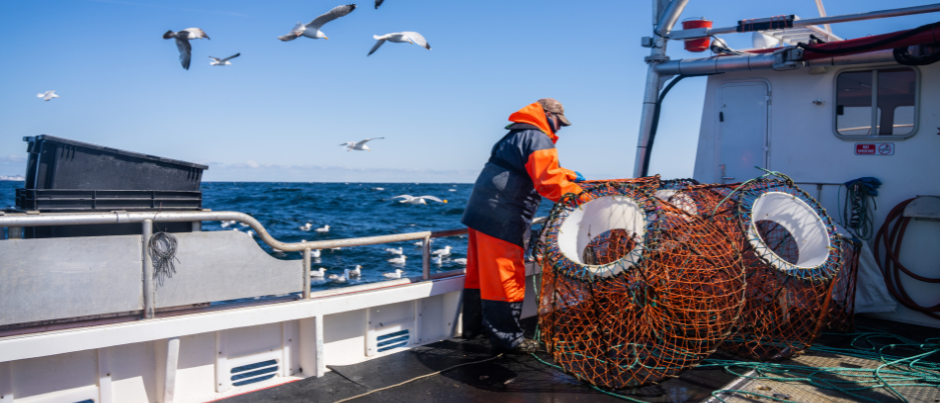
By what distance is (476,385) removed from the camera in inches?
140

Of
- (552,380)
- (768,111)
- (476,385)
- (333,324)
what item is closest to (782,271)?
(552,380)

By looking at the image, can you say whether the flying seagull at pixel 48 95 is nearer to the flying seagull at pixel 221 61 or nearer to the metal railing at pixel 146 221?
the flying seagull at pixel 221 61

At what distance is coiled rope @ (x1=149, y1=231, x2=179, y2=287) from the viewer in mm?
3023

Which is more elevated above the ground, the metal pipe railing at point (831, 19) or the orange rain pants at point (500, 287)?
the metal pipe railing at point (831, 19)

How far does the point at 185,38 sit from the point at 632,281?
6.24m

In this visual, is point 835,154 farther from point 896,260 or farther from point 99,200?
point 99,200

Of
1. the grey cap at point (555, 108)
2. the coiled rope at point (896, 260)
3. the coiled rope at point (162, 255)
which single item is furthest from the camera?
the coiled rope at point (896, 260)

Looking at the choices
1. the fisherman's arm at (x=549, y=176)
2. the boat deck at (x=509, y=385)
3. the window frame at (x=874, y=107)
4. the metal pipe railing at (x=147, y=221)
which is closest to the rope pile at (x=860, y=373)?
the boat deck at (x=509, y=385)

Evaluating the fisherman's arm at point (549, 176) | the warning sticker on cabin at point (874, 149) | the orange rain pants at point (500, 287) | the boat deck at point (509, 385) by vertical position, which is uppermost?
the warning sticker on cabin at point (874, 149)

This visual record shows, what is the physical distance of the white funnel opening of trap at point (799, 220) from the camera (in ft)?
13.6

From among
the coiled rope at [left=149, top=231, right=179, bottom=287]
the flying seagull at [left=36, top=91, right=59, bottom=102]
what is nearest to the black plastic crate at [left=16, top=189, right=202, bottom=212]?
the coiled rope at [left=149, top=231, right=179, bottom=287]

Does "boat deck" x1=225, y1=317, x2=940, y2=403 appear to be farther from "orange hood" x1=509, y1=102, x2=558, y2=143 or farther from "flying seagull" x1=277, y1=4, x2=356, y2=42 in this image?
"flying seagull" x1=277, y1=4, x2=356, y2=42

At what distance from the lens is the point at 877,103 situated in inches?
209

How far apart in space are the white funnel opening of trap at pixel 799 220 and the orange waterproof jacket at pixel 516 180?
150cm
